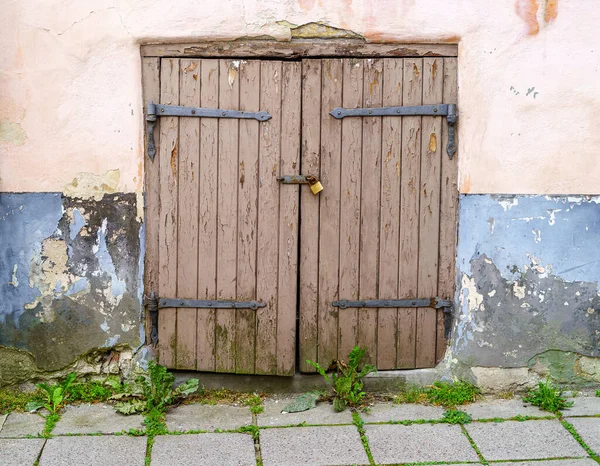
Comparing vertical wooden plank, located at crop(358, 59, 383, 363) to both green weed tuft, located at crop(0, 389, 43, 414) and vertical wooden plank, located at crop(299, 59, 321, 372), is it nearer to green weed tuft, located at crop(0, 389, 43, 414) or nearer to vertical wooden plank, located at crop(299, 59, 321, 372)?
vertical wooden plank, located at crop(299, 59, 321, 372)

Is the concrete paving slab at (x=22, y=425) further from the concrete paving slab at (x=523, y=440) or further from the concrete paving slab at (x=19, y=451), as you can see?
the concrete paving slab at (x=523, y=440)

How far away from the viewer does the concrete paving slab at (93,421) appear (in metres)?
4.37

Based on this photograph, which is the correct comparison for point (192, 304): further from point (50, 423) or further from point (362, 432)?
point (362, 432)

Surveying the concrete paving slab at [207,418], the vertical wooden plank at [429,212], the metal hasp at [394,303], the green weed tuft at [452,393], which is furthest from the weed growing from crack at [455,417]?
the concrete paving slab at [207,418]

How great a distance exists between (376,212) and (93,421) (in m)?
2.01

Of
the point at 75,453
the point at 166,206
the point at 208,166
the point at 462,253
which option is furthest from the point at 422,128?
the point at 75,453

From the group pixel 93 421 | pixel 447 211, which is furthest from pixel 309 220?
pixel 93 421

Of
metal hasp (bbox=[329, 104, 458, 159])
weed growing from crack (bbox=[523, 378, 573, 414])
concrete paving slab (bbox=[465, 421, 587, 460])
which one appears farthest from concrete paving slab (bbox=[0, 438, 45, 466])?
weed growing from crack (bbox=[523, 378, 573, 414])

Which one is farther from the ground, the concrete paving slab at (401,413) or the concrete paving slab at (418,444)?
the concrete paving slab at (401,413)

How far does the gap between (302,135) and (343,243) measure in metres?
0.68

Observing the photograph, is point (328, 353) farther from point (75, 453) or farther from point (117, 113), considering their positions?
point (117, 113)

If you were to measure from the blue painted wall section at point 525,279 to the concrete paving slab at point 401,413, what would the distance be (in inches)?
16.0

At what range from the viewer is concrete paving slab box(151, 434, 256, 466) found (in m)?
→ 4.00

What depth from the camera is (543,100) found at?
4645 mm
